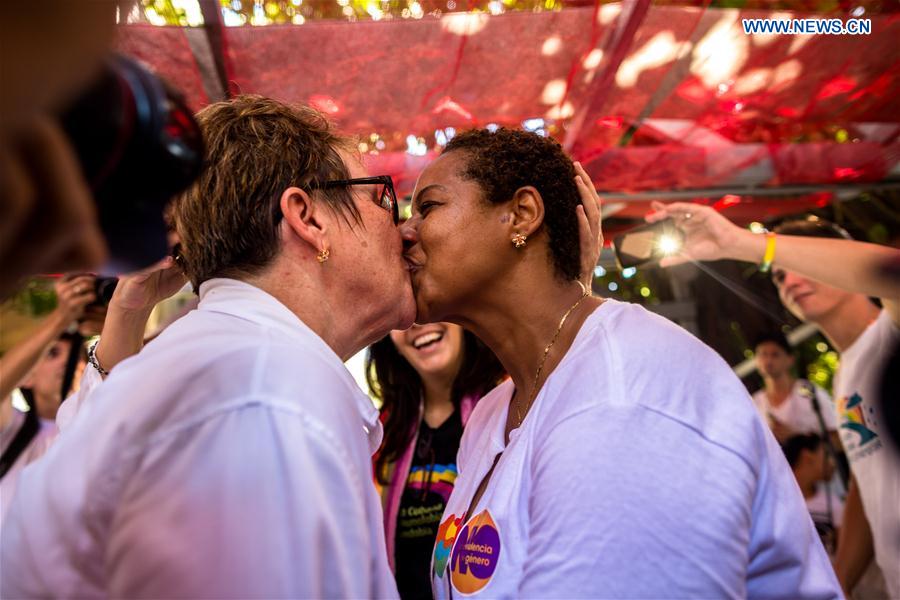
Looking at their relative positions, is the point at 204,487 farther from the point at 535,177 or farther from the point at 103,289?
the point at 103,289

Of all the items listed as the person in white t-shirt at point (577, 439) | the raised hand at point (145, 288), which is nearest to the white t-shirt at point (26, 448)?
the raised hand at point (145, 288)

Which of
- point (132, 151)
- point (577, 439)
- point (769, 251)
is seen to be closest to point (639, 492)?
point (577, 439)

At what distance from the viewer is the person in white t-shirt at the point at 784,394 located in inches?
205

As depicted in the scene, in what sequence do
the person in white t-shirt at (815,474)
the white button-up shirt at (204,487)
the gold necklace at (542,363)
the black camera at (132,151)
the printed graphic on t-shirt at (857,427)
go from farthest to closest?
the person in white t-shirt at (815,474) < the printed graphic on t-shirt at (857,427) < the gold necklace at (542,363) < the white button-up shirt at (204,487) < the black camera at (132,151)

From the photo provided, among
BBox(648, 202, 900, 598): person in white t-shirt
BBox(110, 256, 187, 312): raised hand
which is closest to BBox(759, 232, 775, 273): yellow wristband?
BBox(648, 202, 900, 598): person in white t-shirt

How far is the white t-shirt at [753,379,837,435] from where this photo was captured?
513 centimetres

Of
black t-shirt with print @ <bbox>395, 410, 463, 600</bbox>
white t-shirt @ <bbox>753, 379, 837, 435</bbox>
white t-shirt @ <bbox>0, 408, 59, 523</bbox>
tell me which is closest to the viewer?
black t-shirt with print @ <bbox>395, 410, 463, 600</bbox>

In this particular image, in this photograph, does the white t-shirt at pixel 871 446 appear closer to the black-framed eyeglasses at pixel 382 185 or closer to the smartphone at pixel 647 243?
the smartphone at pixel 647 243

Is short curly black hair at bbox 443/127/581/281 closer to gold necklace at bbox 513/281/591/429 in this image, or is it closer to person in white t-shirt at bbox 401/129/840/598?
person in white t-shirt at bbox 401/129/840/598

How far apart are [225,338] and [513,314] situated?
1.07 metres

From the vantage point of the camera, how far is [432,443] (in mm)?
3002

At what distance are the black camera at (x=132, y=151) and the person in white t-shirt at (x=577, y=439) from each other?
0.91 meters

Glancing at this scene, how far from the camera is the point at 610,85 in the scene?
10.7 feet

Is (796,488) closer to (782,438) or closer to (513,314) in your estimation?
(513,314)
